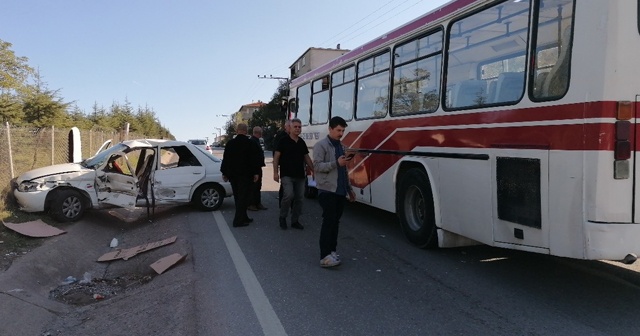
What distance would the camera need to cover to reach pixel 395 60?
6.89 metres

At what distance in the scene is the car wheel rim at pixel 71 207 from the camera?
26.8ft

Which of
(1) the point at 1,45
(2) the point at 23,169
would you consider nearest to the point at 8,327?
(2) the point at 23,169

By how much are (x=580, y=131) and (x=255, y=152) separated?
5.73 m

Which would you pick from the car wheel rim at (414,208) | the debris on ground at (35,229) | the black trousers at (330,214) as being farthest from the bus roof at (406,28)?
the debris on ground at (35,229)

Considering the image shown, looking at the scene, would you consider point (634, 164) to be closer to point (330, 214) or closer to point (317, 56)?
point (330, 214)

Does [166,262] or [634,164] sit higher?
[634,164]

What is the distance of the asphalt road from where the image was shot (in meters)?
3.98

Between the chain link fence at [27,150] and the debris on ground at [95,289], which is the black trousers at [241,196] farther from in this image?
the chain link fence at [27,150]

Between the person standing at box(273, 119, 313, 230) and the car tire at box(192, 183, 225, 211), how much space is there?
2382mm

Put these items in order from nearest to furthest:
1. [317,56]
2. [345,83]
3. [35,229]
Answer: [35,229]
[345,83]
[317,56]

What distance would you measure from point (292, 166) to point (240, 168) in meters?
1.08

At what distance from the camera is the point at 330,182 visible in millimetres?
5523

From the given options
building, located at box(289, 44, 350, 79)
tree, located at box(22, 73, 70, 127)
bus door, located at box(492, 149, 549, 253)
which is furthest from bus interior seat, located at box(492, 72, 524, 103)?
building, located at box(289, 44, 350, 79)

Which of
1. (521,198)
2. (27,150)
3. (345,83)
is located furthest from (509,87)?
(27,150)
